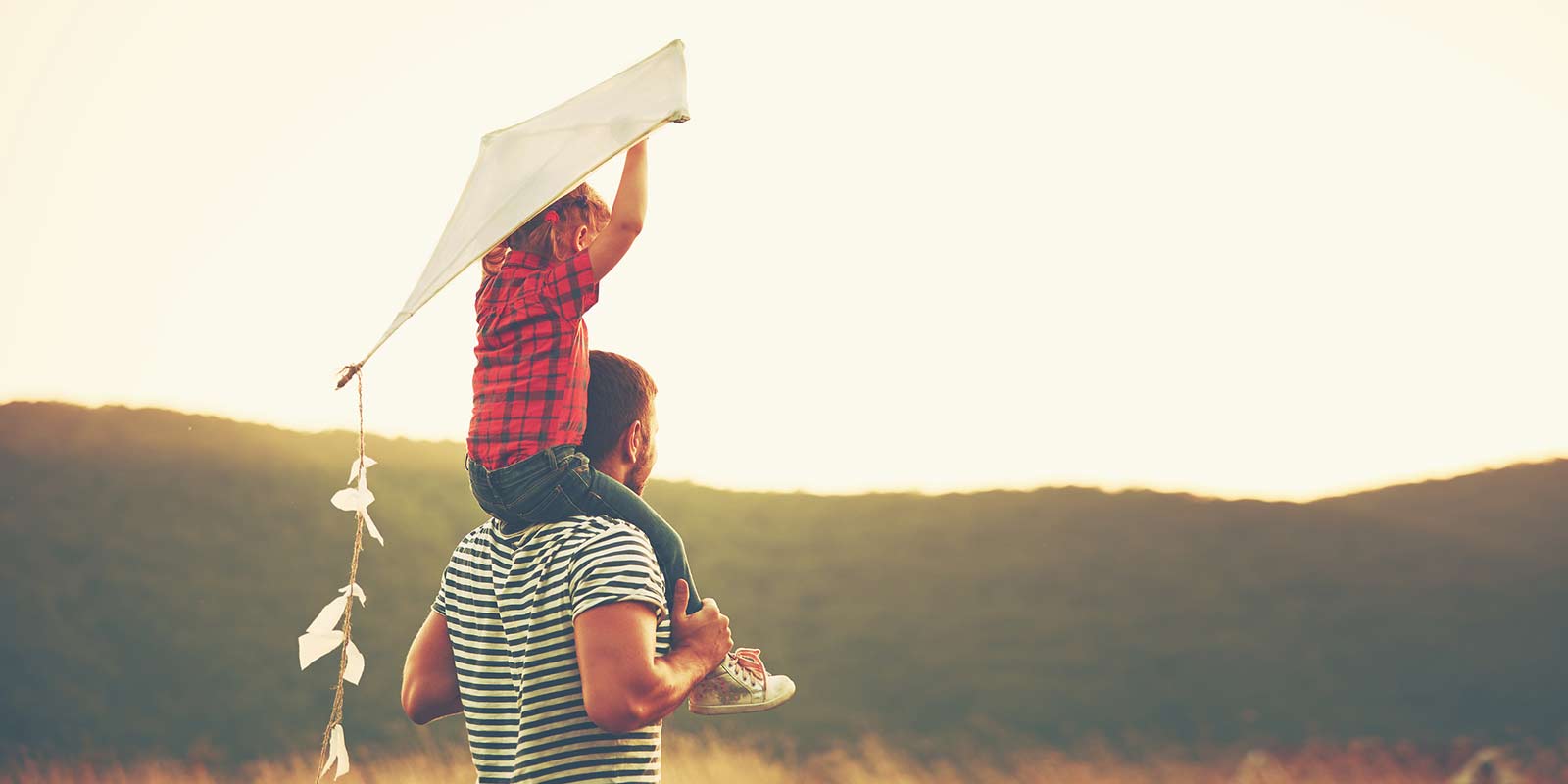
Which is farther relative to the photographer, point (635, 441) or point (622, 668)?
point (635, 441)

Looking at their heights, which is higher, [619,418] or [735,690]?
[619,418]

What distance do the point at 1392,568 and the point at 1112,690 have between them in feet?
17.5

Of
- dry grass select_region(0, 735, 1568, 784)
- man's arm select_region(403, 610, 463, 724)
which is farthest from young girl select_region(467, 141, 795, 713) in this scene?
dry grass select_region(0, 735, 1568, 784)

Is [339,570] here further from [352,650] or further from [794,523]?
[352,650]

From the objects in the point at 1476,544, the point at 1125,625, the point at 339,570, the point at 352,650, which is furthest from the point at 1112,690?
the point at 352,650

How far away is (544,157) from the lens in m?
2.86

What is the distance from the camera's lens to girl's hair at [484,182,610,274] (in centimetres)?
305

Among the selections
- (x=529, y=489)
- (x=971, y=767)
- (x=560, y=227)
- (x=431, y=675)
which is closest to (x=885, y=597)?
(x=971, y=767)

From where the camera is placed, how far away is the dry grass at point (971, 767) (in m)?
15.2

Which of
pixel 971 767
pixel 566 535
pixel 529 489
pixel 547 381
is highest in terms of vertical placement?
pixel 547 381

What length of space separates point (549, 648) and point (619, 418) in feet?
1.98

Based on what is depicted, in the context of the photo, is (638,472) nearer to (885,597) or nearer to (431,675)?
(431,675)

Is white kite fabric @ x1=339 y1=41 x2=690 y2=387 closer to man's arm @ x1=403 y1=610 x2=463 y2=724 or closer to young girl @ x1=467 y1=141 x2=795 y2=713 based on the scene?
young girl @ x1=467 y1=141 x2=795 y2=713

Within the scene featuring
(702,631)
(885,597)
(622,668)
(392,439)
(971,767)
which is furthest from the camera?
(392,439)
